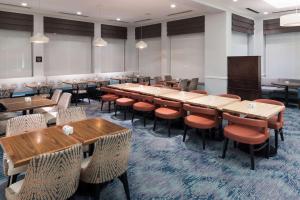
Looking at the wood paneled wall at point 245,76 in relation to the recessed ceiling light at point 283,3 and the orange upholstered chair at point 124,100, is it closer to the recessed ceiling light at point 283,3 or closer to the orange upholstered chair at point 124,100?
the recessed ceiling light at point 283,3

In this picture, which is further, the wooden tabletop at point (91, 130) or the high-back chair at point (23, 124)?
the high-back chair at point (23, 124)

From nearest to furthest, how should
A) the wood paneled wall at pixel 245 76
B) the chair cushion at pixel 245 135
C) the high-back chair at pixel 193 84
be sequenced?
the chair cushion at pixel 245 135, the wood paneled wall at pixel 245 76, the high-back chair at pixel 193 84

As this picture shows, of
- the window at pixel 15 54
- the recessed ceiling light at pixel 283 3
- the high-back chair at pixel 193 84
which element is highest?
the recessed ceiling light at pixel 283 3

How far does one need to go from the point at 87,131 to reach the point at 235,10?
22.1 ft

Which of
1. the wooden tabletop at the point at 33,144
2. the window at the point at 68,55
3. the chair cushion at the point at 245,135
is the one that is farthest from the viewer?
the window at the point at 68,55

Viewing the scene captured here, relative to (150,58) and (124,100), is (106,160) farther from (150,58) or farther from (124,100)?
(150,58)

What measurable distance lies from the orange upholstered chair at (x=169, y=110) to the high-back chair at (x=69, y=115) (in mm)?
1780

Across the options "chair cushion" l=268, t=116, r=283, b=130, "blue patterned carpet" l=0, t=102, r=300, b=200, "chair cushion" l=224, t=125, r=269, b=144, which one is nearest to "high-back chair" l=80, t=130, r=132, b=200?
"blue patterned carpet" l=0, t=102, r=300, b=200

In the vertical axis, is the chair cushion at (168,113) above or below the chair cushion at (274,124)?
above

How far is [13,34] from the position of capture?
A: 7879 millimetres

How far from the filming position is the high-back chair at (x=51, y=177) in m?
1.87

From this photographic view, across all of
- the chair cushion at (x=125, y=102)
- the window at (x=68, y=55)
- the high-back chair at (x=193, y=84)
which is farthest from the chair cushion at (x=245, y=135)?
the window at (x=68, y=55)

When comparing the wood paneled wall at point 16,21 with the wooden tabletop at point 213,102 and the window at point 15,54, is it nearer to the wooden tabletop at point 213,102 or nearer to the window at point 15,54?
the window at point 15,54

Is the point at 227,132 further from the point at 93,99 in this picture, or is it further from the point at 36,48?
the point at 36,48
